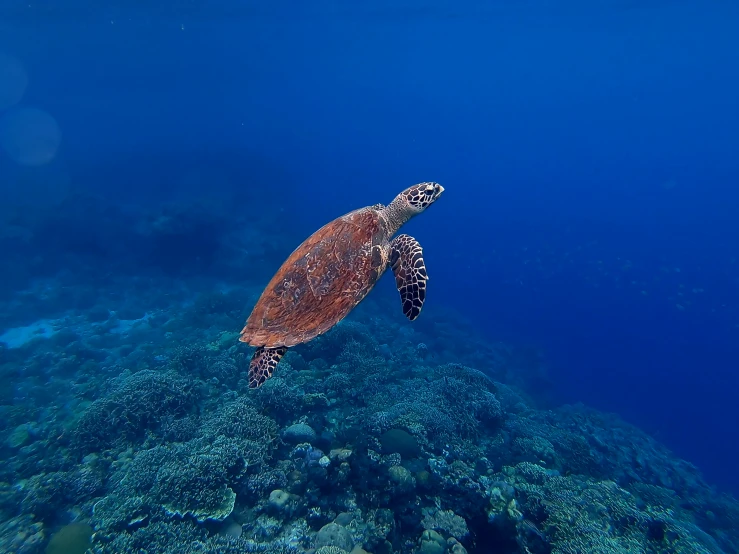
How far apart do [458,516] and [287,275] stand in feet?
16.3

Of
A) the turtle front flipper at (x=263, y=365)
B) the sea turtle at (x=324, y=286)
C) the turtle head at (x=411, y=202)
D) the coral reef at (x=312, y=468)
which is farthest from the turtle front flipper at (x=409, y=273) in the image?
the coral reef at (x=312, y=468)

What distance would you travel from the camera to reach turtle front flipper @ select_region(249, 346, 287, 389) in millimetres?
4914

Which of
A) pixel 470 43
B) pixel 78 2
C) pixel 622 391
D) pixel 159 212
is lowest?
pixel 622 391

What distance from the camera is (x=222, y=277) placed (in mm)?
21375

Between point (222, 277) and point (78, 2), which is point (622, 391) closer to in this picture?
point (222, 277)

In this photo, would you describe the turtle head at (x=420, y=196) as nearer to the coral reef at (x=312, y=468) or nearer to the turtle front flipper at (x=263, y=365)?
the turtle front flipper at (x=263, y=365)

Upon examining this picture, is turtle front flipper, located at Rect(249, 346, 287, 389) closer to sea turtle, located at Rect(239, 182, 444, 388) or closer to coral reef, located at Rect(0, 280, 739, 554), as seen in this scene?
sea turtle, located at Rect(239, 182, 444, 388)

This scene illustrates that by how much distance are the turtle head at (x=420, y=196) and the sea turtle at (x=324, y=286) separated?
0.83 meters

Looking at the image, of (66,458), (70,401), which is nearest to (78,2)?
(70,401)

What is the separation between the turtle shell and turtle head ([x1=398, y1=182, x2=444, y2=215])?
1183 millimetres

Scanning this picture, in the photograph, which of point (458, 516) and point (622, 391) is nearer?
point (458, 516)

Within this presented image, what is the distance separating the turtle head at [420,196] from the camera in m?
6.04

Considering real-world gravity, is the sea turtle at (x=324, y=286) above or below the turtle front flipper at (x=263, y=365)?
above

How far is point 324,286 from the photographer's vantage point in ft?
15.6
